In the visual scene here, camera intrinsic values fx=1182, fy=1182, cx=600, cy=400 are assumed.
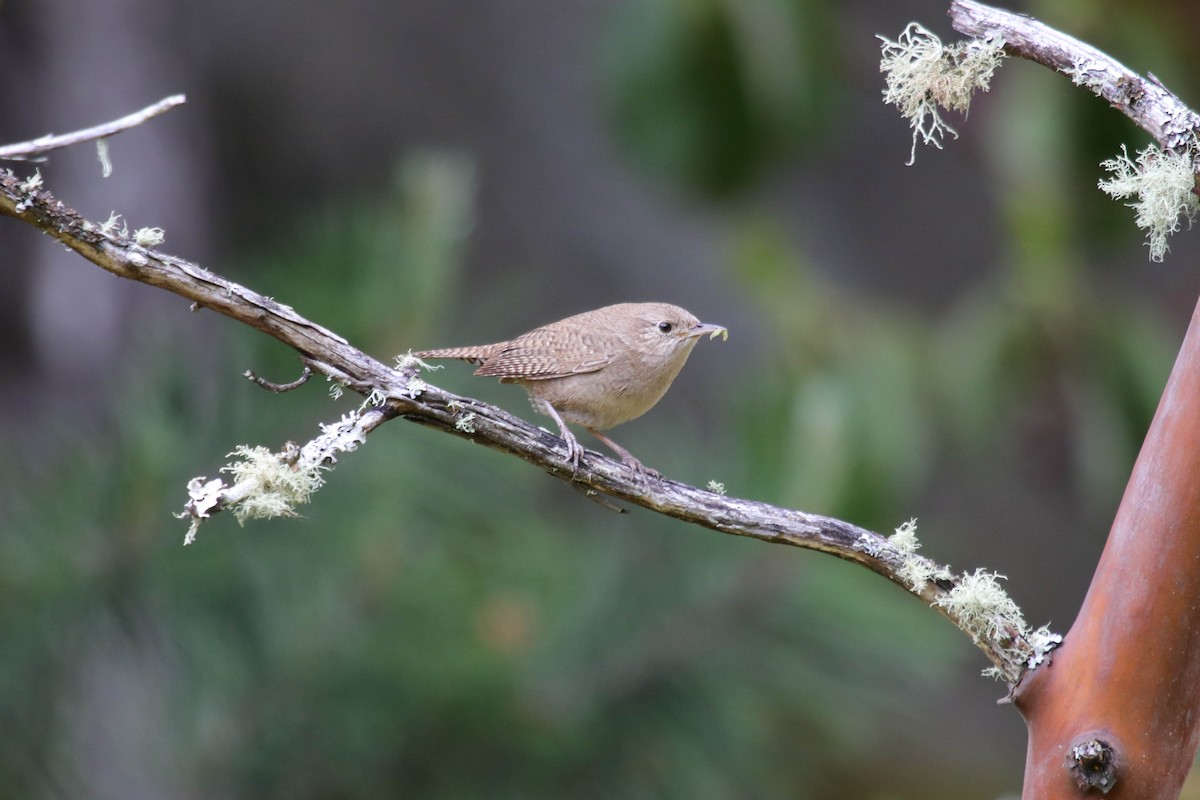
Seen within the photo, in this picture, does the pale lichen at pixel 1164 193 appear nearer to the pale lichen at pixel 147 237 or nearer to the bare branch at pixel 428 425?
the bare branch at pixel 428 425

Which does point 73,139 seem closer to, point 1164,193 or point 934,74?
point 934,74

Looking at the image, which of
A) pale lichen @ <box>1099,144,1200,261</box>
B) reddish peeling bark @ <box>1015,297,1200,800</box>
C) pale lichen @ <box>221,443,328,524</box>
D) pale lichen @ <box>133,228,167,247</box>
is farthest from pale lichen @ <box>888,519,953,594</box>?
pale lichen @ <box>133,228,167,247</box>

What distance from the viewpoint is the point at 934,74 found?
1596mm

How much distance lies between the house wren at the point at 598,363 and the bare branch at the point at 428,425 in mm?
621

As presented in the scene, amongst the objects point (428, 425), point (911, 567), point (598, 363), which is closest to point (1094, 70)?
point (911, 567)

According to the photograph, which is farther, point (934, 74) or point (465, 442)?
point (465, 442)

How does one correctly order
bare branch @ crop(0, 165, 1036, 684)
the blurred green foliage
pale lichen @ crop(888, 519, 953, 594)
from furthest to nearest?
the blurred green foliage
pale lichen @ crop(888, 519, 953, 594)
bare branch @ crop(0, 165, 1036, 684)

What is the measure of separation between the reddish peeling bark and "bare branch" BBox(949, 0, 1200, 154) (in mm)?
242

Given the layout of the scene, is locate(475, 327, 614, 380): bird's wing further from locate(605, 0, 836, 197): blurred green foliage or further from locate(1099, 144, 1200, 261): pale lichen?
locate(605, 0, 836, 197): blurred green foliage

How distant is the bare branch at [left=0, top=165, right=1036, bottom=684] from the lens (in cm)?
135

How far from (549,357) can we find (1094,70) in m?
1.19

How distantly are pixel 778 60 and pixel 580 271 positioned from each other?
2.69m

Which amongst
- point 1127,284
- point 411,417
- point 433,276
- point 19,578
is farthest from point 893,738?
point 411,417

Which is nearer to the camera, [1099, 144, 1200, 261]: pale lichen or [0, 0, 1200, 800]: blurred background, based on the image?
[1099, 144, 1200, 261]: pale lichen
